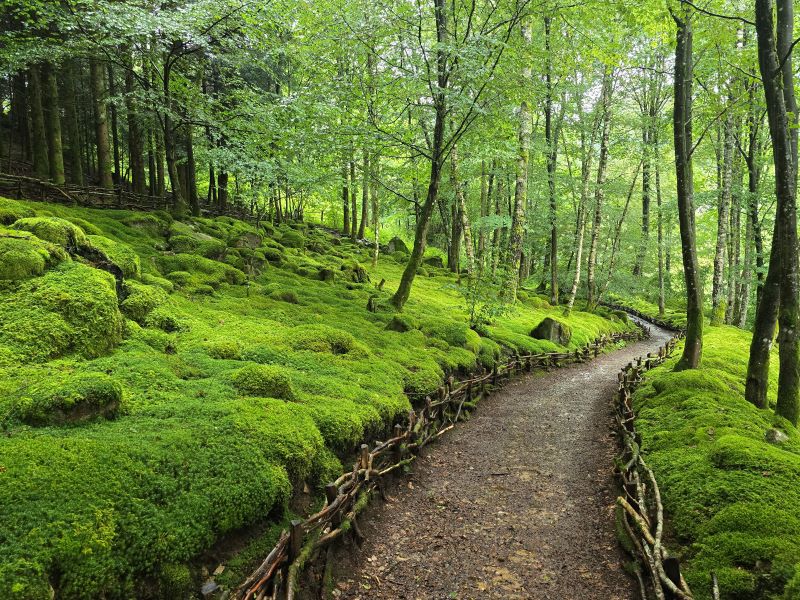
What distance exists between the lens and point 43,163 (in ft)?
52.7

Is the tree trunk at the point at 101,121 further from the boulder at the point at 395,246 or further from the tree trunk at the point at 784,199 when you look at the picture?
the boulder at the point at 395,246

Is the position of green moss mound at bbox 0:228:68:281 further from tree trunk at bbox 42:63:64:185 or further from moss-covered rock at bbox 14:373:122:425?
tree trunk at bbox 42:63:64:185

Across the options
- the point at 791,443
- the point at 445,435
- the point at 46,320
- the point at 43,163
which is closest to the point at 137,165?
the point at 43,163

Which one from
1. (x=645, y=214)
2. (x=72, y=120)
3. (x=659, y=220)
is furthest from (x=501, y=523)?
(x=645, y=214)

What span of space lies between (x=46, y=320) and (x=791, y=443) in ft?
34.1

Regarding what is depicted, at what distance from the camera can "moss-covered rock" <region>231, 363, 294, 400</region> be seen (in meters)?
6.45

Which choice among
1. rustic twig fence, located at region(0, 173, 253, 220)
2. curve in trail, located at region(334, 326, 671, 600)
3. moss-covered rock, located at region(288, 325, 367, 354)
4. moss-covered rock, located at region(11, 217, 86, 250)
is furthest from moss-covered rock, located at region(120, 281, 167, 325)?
rustic twig fence, located at region(0, 173, 253, 220)

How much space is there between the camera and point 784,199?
694cm

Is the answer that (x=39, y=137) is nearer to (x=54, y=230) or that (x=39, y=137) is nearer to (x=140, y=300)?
(x=54, y=230)

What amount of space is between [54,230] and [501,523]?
28.3 feet

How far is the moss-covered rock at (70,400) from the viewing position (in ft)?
14.6

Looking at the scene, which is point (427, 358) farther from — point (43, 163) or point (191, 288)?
point (43, 163)

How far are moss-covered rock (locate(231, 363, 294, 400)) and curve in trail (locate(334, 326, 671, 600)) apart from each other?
2175mm

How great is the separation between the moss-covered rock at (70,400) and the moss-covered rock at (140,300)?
3.01 m
